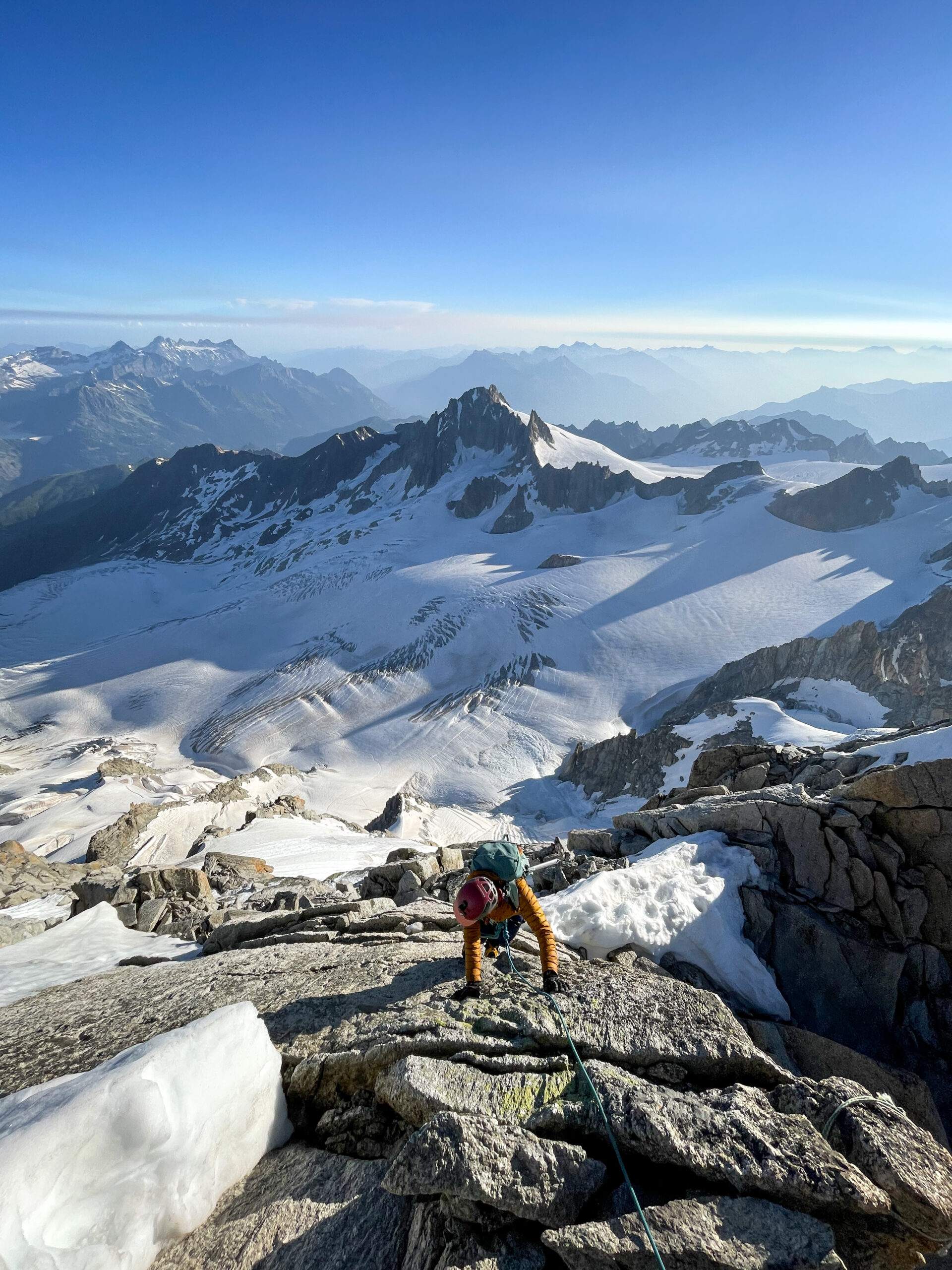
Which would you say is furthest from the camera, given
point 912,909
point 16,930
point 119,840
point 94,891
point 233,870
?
point 119,840

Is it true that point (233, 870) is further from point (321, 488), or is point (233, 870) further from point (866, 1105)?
point (321, 488)

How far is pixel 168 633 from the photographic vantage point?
3939 inches

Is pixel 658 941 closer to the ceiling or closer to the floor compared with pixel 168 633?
closer to the ceiling

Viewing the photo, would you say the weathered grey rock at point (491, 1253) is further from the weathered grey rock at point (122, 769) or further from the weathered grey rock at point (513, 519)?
the weathered grey rock at point (513, 519)

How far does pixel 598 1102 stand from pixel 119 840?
3268cm

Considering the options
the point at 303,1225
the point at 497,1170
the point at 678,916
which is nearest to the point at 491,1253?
the point at 497,1170

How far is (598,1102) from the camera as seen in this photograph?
Result: 476cm

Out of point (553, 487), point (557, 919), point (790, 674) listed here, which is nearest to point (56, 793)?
point (557, 919)

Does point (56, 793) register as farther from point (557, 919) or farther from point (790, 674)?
point (790, 674)

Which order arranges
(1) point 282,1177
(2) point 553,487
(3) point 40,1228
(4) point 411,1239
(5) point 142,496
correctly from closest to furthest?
(3) point 40,1228 < (4) point 411,1239 < (1) point 282,1177 < (2) point 553,487 < (5) point 142,496

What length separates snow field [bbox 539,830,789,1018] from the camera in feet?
29.3

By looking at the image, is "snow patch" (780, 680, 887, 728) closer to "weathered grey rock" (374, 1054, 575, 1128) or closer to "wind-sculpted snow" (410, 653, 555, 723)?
"wind-sculpted snow" (410, 653, 555, 723)

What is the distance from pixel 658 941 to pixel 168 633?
105 meters

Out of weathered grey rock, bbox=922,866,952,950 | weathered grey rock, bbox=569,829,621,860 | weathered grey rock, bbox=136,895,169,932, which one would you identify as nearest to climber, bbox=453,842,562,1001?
weathered grey rock, bbox=922,866,952,950
